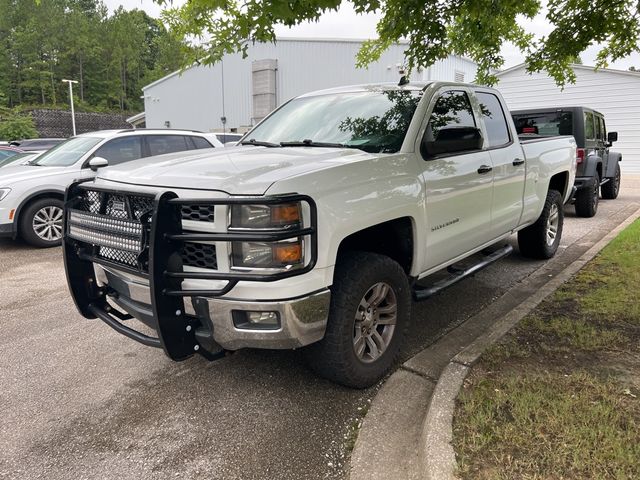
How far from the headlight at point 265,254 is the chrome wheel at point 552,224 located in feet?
15.1

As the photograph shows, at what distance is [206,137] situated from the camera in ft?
28.9

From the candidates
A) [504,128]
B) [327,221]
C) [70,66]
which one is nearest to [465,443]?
[327,221]

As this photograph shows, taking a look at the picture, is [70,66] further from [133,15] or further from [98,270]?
[98,270]

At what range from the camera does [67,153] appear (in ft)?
26.3

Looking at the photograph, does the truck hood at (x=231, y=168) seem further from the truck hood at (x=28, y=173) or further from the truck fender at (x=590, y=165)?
the truck fender at (x=590, y=165)

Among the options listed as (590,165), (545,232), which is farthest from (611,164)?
(545,232)

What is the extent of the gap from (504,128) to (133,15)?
229 ft

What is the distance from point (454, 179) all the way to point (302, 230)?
170 cm

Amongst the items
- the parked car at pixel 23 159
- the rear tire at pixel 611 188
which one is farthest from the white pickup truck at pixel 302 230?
the rear tire at pixel 611 188

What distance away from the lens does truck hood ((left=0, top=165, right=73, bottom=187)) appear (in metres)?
7.18

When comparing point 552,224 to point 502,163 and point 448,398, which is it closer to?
point 502,163

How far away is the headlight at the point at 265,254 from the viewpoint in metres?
2.60

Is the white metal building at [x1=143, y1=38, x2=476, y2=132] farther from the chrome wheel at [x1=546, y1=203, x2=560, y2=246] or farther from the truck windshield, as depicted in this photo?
the chrome wheel at [x1=546, y1=203, x2=560, y2=246]

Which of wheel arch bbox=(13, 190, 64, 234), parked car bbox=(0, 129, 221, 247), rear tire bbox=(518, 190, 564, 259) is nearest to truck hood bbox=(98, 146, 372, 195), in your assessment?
rear tire bbox=(518, 190, 564, 259)
